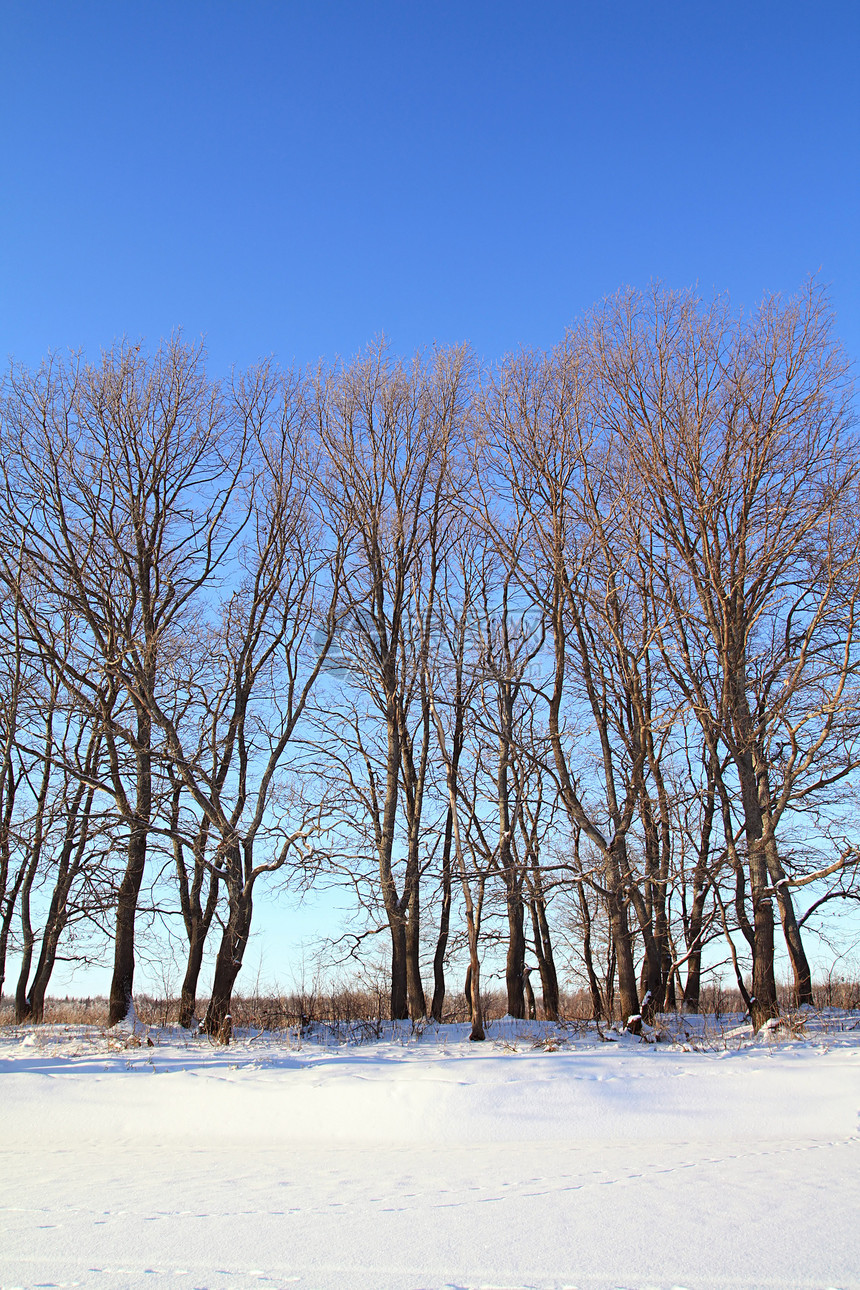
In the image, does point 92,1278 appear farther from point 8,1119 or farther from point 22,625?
point 22,625

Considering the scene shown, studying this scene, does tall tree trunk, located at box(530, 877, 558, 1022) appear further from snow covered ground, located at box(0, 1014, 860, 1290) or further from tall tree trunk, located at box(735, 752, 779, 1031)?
snow covered ground, located at box(0, 1014, 860, 1290)

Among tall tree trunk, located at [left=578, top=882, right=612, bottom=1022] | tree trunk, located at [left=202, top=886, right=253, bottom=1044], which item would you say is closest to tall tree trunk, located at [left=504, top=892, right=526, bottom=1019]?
tall tree trunk, located at [left=578, top=882, right=612, bottom=1022]

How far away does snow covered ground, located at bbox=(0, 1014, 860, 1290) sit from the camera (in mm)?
3732

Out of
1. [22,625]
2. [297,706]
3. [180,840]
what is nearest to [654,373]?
[297,706]

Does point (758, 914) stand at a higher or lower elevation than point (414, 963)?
higher

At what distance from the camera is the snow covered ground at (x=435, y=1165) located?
3732mm

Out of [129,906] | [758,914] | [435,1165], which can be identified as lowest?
[435,1165]

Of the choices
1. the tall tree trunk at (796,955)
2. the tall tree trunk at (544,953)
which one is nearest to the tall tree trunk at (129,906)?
the tall tree trunk at (544,953)

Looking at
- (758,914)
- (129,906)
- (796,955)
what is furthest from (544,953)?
(129,906)

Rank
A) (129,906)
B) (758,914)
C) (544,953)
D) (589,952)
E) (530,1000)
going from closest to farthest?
(758,914) → (129,906) → (544,953) → (530,1000) → (589,952)

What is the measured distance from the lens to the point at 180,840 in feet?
46.2

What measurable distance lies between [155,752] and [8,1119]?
6.13 meters

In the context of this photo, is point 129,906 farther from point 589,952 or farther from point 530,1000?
point 589,952

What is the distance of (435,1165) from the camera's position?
6.20 metres
